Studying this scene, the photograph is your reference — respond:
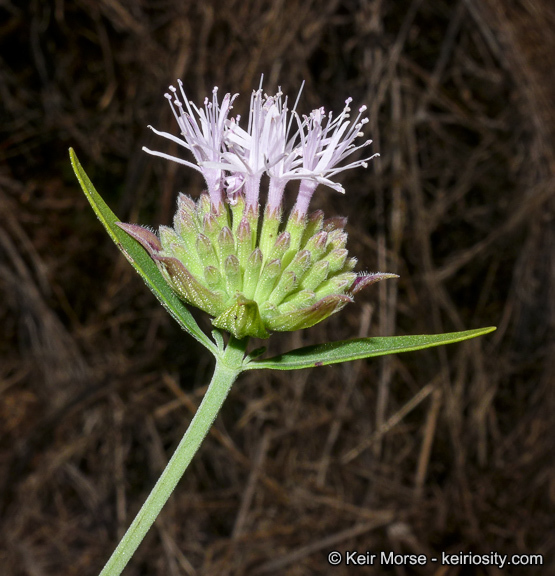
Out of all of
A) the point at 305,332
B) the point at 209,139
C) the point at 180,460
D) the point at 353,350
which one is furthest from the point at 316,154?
the point at 305,332

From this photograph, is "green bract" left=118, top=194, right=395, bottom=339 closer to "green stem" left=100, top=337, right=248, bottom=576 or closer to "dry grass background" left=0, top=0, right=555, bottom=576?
"green stem" left=100, top=337, right=248, bottom=576

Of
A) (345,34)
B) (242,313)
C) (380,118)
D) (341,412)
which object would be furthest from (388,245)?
(242,313)

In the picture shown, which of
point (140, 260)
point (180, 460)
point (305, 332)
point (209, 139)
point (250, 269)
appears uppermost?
point (209, 139)

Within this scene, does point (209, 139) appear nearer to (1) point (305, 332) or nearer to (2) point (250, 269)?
(2) point (250, 269)

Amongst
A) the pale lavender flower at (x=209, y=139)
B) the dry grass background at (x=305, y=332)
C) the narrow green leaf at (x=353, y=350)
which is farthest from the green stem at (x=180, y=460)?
the dry grass background at (x=305, y=332)

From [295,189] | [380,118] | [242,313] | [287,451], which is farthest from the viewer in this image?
[287,451]

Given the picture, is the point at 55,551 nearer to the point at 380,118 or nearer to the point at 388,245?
the point at 388,245
